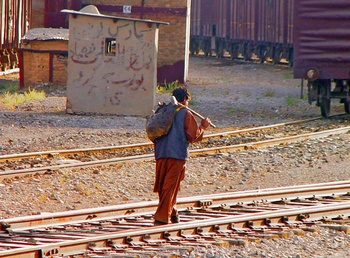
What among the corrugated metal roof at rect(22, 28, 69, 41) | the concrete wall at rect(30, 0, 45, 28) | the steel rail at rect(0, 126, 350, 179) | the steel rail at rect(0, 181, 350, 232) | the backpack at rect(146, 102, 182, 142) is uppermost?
the concrete wall at rect(30, 0, 45, 28)

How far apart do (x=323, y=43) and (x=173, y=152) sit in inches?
443

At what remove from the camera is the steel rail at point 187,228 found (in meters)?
6.36

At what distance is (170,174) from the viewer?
24.2ft

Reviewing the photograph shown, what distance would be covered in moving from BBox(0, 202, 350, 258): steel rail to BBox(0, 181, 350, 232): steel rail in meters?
0.67

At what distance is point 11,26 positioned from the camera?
97.3 feet

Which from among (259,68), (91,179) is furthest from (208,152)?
(259,68)

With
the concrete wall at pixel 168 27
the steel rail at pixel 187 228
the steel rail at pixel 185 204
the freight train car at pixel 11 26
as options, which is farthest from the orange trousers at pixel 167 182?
the freight train car at pixel 11 26

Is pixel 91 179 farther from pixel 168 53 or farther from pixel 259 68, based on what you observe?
pixel 259 68

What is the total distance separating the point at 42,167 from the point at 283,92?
49.0 feet

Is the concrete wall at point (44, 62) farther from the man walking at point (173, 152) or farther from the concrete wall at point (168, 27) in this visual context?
the man walking at point (173, 152)

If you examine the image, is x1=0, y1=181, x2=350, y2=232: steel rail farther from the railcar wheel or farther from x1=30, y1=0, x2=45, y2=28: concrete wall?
x1=30, y1=0, x2=45, y2=28: concrete wall

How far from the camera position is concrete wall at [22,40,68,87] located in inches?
895

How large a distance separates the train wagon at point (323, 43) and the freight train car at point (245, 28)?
50.5 ft

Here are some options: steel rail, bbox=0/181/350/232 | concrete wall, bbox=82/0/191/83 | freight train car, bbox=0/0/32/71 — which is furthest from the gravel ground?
freight train car, bbox=0/0/32/71
